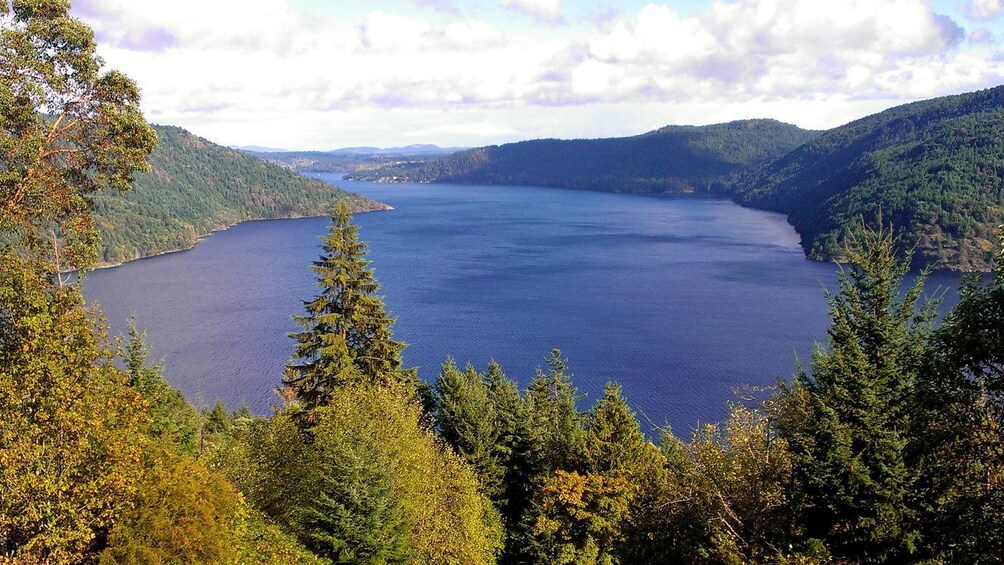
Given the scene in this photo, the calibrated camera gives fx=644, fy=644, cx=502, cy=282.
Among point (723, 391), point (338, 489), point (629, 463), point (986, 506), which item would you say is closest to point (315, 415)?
point (338, 489)

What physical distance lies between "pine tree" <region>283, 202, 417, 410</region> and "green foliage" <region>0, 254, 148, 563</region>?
1490cm

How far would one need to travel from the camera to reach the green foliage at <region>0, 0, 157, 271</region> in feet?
44.8

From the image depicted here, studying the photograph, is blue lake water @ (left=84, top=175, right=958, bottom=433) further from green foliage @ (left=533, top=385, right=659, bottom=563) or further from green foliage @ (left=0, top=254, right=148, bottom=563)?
green foliage @ (left=0, top=254, right=148, bottom=563)

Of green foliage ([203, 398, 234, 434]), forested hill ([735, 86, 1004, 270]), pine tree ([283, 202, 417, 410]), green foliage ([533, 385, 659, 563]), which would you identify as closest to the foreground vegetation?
green foliage ([533, 385, 659, 563])

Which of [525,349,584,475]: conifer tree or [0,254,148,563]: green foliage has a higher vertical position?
[0,254,148,563]: green foliage

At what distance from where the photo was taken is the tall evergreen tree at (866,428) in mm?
13602

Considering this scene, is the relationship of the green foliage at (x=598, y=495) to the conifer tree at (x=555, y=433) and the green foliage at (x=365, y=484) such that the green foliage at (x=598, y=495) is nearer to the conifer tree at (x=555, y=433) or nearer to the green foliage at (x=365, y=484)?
the conifer tree at (x=555, y=433)

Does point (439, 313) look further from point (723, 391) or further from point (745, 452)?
point (745, 452)

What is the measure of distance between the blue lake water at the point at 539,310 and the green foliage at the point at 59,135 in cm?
4855

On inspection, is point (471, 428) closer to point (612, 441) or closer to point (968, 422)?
point (612, 441)

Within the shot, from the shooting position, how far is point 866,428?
14250 mm

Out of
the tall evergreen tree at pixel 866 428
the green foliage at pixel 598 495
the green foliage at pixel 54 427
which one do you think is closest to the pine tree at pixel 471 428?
the green foliage at pixel 598 495

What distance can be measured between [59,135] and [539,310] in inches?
3777

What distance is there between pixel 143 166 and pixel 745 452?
17.9m
